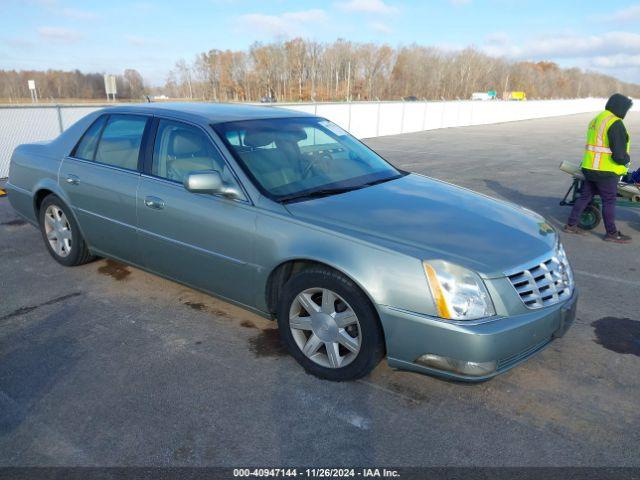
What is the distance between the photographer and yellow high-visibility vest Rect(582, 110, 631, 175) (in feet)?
20.3

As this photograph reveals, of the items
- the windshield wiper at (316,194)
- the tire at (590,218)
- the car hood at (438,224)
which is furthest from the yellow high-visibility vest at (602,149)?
the windshield wiper at (316,194)

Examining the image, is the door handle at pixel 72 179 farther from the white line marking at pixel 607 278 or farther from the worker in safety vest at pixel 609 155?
the worker in safety vest at pixel 609 155

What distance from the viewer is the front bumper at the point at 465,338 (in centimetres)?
268

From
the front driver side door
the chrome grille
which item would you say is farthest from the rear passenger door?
the chrome grille

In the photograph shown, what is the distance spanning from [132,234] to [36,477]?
2124 mm

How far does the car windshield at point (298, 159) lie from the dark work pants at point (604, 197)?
11.1 ft

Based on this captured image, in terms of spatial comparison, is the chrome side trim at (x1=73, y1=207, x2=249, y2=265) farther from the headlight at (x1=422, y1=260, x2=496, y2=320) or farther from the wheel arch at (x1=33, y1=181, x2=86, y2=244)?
the headlight at (x1=422, y1=260, x2=496, y2=320)

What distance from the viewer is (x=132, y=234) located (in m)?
4.16

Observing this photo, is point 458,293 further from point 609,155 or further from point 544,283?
point 609,155

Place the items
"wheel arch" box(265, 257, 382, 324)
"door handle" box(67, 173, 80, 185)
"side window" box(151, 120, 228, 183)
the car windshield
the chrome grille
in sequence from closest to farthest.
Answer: the chrome grille
"wheel arch" box(265, 257, 382, 324)
the car windshield
"side window" box(151, 120, 228, 183)
"door handle" box(67, 173, 80, 185)

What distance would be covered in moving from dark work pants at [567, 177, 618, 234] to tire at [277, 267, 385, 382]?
4721 mm

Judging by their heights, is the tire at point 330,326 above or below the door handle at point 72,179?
below

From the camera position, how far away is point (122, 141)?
4.36 meters

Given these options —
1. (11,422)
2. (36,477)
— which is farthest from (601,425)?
(11,422)
